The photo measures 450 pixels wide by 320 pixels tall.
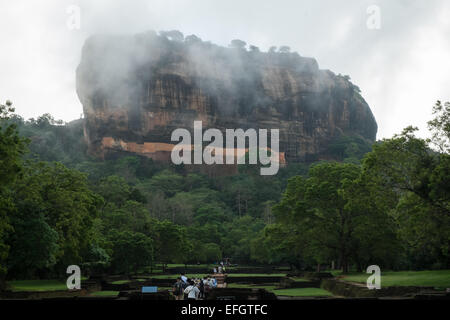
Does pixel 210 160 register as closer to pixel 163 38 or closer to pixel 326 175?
pixel 163 38

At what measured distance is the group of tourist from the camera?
14830mm

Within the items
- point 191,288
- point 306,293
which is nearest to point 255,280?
point 306,293

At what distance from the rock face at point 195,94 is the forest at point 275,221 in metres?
42.1

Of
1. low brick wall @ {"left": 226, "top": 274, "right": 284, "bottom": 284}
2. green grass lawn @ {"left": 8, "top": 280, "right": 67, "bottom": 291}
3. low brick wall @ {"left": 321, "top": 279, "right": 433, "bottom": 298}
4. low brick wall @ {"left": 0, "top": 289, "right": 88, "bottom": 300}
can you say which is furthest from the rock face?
low brick wall @ {"left": 321, "top": 279, "right": 433, "bottom": 298}

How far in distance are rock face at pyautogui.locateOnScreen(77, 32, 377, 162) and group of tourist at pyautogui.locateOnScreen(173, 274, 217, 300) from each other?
85404mm

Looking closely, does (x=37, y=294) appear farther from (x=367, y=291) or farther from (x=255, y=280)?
(x=255, y=280)

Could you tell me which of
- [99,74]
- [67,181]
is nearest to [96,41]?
[99,74]

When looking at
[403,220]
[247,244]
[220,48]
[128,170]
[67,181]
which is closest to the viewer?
[403,220]

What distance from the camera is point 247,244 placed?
55719mm

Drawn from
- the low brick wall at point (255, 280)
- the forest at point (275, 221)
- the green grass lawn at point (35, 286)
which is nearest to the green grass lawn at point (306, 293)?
the forest at point (275, 221)

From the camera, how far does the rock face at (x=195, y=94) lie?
343 ft

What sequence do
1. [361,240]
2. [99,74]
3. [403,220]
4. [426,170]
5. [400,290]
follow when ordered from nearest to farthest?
[400,290], [426,170], [403,220], [361,240], [99,74]
